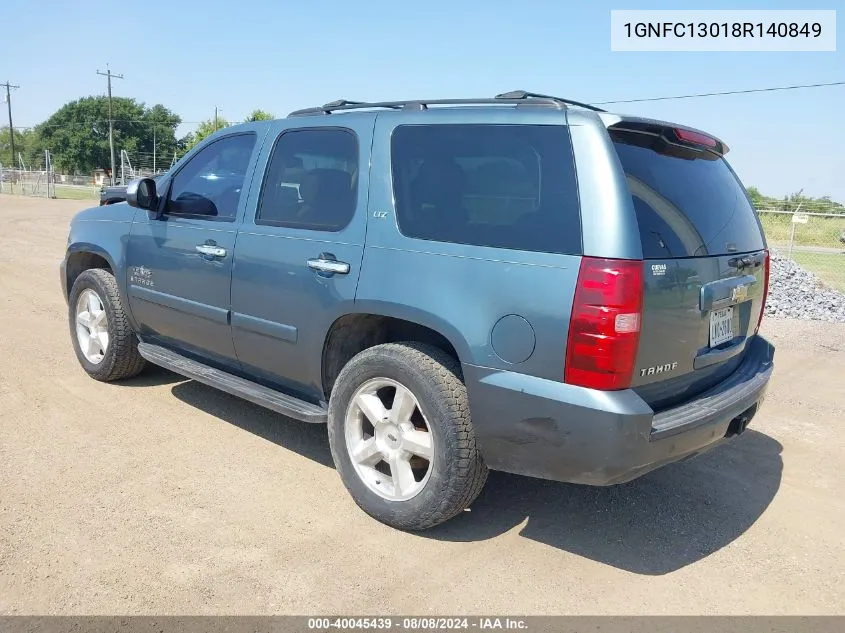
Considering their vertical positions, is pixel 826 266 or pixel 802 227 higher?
pixel 802 227

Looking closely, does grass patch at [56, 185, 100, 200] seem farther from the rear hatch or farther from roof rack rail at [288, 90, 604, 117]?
the rear hatch

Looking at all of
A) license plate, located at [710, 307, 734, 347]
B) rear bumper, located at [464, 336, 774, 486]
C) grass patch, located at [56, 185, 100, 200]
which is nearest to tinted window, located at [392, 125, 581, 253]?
rear bumper, located at [464, 336, 774, 486]

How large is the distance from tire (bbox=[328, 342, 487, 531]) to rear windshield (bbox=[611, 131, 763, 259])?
3.51ft

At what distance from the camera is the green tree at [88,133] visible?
276ft

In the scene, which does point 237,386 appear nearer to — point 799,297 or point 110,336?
point 110,336

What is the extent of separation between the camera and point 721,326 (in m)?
3.26

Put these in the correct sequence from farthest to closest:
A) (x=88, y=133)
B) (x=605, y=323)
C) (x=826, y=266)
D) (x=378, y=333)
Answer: (x=88, y=133) < (x=826, y=266) < (x=378, y=333) < (x=605, y=323)

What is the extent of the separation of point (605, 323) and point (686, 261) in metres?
0.56

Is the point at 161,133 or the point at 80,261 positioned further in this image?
the point at 161,133

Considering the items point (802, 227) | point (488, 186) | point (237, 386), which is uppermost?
point (488, 186)

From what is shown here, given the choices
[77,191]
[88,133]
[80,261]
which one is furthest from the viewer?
[88,133]

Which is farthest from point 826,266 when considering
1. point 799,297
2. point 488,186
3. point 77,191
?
point 77,191

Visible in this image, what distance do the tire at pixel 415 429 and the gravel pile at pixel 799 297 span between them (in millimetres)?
7734

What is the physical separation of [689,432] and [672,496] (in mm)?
1080
